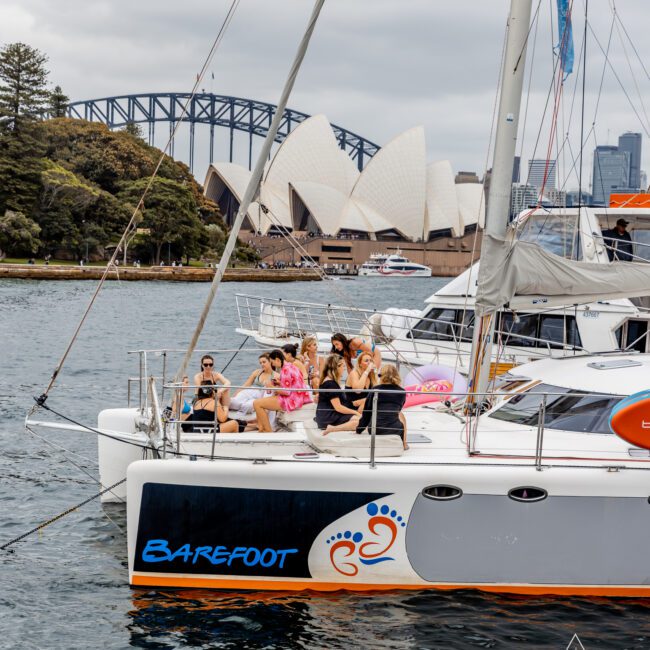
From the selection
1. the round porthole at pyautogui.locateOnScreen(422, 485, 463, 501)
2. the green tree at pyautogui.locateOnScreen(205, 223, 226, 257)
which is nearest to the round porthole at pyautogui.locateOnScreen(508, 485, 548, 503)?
the round porthole at pyautogui.locateOnScreen(422, 485, 463, 501)

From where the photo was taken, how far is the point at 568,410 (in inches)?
400

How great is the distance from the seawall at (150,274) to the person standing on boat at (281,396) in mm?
51024

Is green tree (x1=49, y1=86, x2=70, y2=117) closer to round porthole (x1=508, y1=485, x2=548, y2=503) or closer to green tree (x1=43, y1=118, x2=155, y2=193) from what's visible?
green tree (x1=43, y1=118, x2=155, y2=193)

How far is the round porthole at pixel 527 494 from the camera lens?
346 inches

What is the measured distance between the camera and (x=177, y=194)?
88812 mm

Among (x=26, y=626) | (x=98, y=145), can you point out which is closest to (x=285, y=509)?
(x=26, y=626)

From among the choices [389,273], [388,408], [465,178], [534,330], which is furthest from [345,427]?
[465,178]

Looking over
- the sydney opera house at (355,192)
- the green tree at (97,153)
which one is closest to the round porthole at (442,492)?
the green tree at (97,153)

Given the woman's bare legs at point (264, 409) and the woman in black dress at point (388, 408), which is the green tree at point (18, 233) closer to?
the woman's bare legs at point (264, 409)

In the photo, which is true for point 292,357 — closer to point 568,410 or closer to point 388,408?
point 388,408

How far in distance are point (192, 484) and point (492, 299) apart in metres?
3.66

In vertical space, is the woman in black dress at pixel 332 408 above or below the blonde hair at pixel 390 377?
below

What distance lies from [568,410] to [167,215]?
261ft

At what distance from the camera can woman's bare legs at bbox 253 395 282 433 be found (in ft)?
34.1
